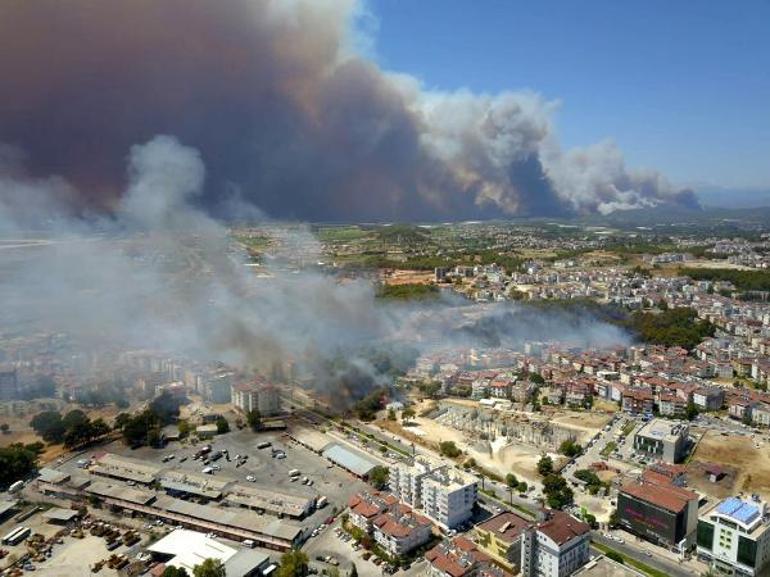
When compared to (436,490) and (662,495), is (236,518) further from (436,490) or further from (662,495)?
(662,495)

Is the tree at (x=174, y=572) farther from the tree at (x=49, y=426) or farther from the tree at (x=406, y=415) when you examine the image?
the tree at (x=406, y=415)

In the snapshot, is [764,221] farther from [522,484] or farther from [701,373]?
[522,484]

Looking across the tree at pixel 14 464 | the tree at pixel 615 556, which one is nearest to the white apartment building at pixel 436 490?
the tree at pixel 615 556

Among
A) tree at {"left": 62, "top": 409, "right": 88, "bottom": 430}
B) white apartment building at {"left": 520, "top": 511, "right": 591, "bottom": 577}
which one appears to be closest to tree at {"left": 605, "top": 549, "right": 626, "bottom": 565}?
white apartment building at {"left": 520, "top": 511, "right": 591, "bottom": 577}

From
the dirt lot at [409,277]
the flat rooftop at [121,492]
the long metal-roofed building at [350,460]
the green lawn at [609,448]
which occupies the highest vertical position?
the dirt lot at [409,277]

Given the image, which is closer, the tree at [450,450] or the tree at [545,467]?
the tree at [545,467]

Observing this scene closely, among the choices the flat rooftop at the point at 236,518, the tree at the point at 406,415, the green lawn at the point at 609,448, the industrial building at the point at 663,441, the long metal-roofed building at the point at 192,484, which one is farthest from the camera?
the tree at the point at 406,415

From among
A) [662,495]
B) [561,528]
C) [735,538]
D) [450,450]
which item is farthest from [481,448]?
[735,538]

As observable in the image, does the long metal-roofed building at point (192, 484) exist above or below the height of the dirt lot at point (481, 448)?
above
